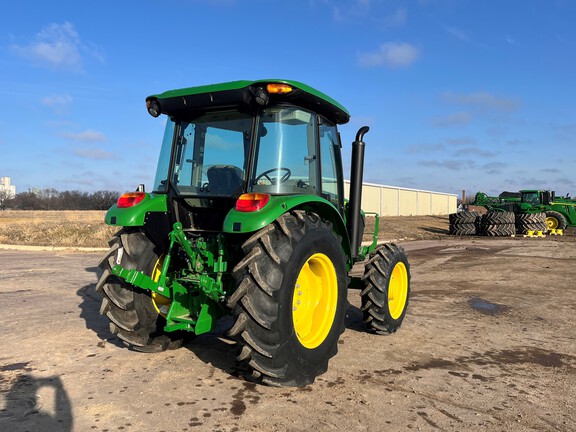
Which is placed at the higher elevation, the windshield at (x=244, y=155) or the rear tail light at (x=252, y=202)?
the windshield at (x=244, y=155)

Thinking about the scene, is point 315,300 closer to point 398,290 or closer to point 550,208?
point 398,290

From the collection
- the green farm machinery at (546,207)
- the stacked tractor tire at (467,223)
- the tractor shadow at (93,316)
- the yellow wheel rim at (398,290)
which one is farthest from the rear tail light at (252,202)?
the green farm machinery at (546,207)

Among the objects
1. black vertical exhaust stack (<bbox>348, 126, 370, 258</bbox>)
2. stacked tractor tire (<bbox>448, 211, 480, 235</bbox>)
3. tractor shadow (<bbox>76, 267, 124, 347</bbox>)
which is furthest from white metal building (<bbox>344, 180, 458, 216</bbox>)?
black vertical exhaust stack (<bbox>348, 126, 370, 258</bbox>)

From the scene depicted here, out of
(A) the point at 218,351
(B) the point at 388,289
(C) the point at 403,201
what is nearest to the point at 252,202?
(A) the point at 218,351

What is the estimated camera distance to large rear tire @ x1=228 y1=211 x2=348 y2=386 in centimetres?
342

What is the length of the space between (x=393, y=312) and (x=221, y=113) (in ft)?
10.5

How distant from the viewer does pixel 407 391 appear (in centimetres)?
365

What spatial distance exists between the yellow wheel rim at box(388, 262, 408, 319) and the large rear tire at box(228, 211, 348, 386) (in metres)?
1.82

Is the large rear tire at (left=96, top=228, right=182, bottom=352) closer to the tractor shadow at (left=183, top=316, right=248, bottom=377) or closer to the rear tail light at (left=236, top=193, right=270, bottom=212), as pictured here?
the tractor shadow at (left=183, top=316, right=248, bottom=377)

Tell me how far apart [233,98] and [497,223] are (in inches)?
874

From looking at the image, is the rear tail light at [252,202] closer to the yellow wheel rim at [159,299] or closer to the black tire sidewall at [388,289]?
the yellow wheel rim at [159,299]

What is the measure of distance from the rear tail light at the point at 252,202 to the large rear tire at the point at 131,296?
1309mm

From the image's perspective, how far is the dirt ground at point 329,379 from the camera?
123 inches

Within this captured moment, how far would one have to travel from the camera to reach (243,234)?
12.8ft
